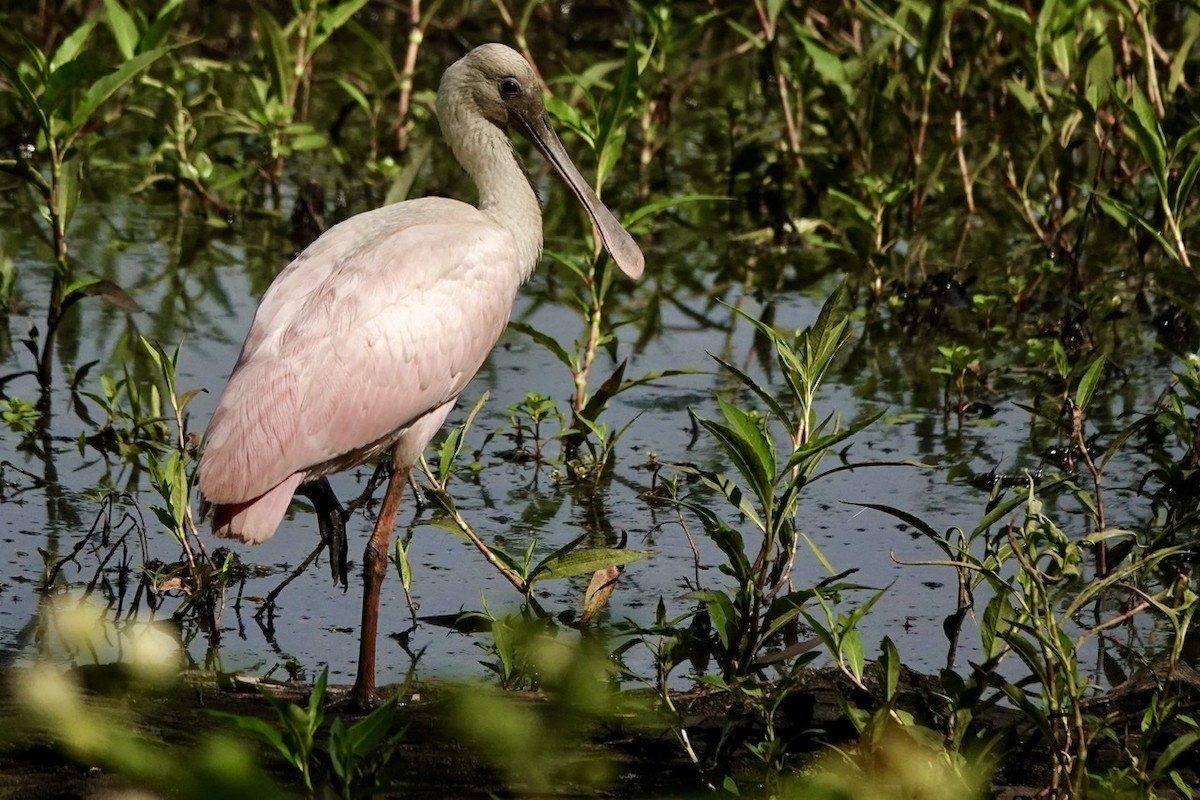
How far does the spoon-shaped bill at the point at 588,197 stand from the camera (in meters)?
5.66

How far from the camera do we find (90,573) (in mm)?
5051

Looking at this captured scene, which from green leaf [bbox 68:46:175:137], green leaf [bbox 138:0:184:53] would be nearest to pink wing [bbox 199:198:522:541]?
green leaf [bbox 68:46:175:137]

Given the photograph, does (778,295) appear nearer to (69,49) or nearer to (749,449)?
(69,49)

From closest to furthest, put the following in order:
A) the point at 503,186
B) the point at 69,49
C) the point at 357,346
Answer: the point at 357,346 < the point at 503,186 < the point at 69,49

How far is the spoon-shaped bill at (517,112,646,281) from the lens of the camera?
223 inches

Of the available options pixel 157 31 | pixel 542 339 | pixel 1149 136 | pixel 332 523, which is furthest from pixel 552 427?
pixel 1149 136

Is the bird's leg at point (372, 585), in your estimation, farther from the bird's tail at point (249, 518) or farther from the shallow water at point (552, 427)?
the bird's tail at point (249, 518)

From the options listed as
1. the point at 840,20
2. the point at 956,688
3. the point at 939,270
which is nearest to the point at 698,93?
the point at 840,20

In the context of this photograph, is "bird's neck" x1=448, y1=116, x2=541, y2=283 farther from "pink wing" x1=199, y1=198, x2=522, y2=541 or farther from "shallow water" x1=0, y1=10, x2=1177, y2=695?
"shallow water" x1=0, y1=10, x2=1177, y2=695

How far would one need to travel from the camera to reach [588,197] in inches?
230

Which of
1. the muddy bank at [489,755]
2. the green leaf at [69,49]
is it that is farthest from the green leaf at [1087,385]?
the green leaf at [69,49]

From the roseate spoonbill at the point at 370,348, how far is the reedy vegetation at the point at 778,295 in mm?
200

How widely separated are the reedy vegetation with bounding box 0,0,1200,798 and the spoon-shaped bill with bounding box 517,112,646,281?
14 cm

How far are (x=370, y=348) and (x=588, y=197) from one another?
51.8 inches
